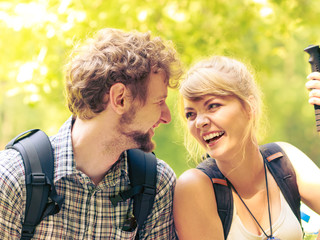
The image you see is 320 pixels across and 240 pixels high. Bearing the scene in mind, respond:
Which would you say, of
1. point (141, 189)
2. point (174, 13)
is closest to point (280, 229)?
point (141, 189)

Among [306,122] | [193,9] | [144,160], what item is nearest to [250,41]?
[193,9]

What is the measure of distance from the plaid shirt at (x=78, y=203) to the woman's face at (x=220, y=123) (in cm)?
30

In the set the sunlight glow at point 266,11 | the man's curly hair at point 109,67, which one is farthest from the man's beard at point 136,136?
the sunlight glow at point 266,11

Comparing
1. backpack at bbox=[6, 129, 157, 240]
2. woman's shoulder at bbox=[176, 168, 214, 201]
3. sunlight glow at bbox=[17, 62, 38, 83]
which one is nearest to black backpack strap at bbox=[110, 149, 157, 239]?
backpack at bbox=[6, 129, 157, 240]

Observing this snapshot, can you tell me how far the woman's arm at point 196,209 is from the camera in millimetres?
2352

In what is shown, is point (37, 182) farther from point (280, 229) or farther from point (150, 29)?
point (150, 29)

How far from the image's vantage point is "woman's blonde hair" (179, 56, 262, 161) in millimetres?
2379

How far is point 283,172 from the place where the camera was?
2.52m

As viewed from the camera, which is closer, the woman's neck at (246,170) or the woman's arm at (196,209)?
the woman's arm at (196,209)

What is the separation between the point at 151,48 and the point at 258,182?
989 mm

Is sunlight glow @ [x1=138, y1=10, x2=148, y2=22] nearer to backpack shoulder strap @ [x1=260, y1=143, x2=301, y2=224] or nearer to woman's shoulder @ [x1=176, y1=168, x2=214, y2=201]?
backpack shoulder strap @ [x1=260, y1=143, x2=301, y2=224]

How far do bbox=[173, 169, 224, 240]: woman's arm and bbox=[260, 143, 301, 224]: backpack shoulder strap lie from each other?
40cm

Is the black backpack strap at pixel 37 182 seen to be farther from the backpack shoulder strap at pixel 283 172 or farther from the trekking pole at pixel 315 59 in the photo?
the trekking pole at pixel 315 59

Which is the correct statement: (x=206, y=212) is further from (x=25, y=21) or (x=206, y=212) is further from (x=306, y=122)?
(x=306, y=122)
